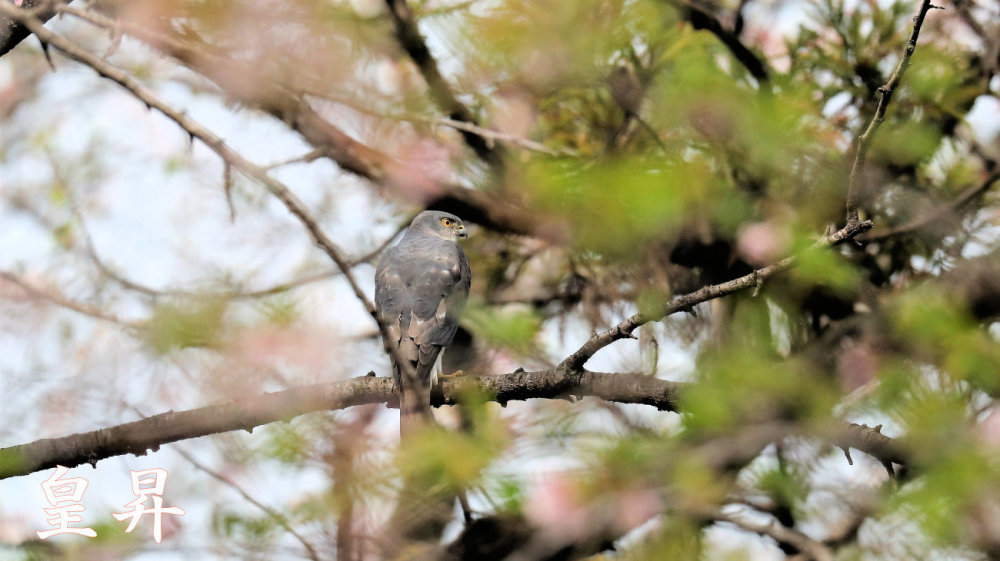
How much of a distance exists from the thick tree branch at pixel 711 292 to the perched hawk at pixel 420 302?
0.78 metres

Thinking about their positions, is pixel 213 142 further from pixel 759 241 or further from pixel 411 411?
pixel 759 241

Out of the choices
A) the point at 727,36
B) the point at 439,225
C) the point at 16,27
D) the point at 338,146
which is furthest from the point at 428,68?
the point at 16,27

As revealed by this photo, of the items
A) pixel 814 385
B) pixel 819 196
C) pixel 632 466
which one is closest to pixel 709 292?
pixel 632 466

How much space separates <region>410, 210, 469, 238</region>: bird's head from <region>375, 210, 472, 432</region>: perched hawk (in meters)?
0.07

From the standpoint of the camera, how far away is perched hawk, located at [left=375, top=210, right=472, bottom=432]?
3.05m

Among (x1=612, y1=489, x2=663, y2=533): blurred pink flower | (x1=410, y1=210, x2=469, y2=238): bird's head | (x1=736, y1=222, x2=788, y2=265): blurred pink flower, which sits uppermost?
(x1=410, y1=210, x2=469, y2=238): bird's head

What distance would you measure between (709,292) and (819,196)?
2446mm

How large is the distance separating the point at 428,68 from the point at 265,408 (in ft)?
5.72

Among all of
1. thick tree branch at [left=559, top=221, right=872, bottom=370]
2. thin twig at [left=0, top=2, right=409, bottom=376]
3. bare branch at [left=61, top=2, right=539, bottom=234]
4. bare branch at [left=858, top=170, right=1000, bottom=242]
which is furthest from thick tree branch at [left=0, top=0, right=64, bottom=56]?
bare branch at [left=858, top=170, right=1000, bottom=242]

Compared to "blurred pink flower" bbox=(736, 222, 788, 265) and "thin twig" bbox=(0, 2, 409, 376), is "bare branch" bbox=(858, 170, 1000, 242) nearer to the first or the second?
"blurred pink flower" bbox=(736, 222, 788, 265)

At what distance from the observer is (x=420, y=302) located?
11.4ft

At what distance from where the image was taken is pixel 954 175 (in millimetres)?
4598

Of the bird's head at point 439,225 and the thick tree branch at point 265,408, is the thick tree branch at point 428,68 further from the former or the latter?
the thick tree branch at point 265,408

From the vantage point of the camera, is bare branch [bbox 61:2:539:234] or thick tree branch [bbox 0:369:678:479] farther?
bare branch [bbox 61:2:539:234]
